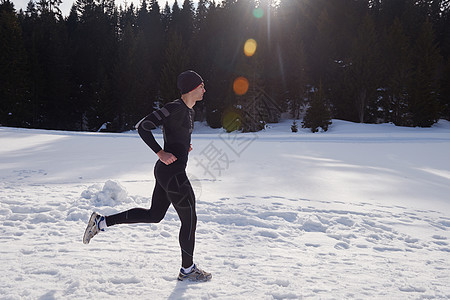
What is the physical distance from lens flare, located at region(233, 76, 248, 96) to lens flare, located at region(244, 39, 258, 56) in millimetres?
3210

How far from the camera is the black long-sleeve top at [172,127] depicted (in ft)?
9.58

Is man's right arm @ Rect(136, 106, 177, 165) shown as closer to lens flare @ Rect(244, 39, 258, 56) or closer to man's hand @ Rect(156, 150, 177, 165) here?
man's hand @ Rect(156, 150, 177, 165)

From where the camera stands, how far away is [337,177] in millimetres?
8086

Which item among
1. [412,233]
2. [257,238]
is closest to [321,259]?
[257,238]

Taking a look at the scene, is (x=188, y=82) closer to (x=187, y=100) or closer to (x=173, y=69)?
(x=187, y=100)

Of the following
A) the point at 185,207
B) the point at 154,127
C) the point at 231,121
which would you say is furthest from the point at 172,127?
the point at 231,121

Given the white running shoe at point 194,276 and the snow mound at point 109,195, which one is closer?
the white running shoe at point 194,276

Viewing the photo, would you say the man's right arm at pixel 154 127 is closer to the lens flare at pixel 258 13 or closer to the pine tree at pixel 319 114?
the pine tree at pixel 319 114

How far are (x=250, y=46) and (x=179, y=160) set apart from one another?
37093mm

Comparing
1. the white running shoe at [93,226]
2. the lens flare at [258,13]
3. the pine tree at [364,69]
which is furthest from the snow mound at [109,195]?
the lens flare at [258,13]

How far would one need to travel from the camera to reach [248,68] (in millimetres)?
32906

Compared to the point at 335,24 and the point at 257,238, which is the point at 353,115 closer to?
the point at 335,24

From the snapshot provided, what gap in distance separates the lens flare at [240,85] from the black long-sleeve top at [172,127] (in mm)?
31457

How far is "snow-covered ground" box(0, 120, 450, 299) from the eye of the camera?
9.58 feet
